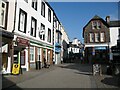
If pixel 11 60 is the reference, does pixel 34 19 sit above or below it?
above

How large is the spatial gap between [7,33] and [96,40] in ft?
88.7

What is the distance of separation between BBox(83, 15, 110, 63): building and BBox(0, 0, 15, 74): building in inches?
990

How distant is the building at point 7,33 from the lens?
1547cm

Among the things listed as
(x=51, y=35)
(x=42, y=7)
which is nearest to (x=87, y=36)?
(x=51, y=35)

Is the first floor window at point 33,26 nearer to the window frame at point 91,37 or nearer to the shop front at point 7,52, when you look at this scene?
the shop front at point 7,52

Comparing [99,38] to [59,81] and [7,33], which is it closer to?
[7,33]

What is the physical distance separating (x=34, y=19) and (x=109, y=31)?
21.2 m

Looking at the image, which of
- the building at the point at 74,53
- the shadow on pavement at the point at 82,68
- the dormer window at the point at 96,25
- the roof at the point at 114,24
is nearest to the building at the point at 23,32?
the shadow on pavement at the point at 82,68

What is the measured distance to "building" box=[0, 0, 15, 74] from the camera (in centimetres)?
1547

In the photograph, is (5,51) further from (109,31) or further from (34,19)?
(109,31)

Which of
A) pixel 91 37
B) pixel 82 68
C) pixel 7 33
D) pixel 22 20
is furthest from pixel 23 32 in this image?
pixel 91 37

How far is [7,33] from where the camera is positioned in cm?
1535

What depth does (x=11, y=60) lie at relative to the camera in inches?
643

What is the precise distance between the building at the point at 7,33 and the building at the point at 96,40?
2516cm
